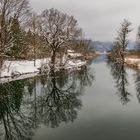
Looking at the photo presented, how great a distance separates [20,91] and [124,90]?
12059 millimetres

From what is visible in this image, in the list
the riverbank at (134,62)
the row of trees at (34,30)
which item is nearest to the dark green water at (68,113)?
the row of trees at (34,30)

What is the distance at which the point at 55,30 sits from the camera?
67.9m

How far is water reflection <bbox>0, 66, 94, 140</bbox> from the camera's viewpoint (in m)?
19.7

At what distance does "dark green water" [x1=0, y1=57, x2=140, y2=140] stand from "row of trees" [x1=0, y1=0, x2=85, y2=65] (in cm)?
1484

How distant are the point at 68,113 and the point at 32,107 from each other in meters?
3.59

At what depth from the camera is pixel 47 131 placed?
18688 millimetres

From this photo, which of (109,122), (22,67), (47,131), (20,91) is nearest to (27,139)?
(47,131)

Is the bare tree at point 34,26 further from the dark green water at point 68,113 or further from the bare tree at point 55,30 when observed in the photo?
the dark green water at point 68,113

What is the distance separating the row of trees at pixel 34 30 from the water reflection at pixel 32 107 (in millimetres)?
13426

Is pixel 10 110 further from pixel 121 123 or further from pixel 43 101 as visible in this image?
pixel 121 123

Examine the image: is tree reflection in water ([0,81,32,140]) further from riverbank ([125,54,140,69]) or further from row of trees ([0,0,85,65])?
riverbank ([125,54,140,69])

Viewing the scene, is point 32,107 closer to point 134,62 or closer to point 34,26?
point 34,26

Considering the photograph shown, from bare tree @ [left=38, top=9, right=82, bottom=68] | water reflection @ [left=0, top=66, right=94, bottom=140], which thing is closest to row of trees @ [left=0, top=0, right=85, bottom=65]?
bare tree @ [left=38, top=9, right=82, bottom=68]

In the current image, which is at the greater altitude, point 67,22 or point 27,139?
point 67,22
